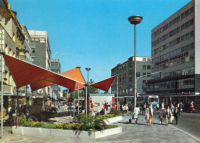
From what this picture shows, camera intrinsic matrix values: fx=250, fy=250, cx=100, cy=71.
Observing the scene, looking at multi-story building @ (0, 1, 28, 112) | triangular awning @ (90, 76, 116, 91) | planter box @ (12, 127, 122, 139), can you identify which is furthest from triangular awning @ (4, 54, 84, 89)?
multi-story building @ (0, 1, 28, 112)

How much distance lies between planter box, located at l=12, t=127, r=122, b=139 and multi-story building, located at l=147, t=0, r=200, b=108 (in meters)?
37.9

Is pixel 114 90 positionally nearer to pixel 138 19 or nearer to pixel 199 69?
pixel 199 69

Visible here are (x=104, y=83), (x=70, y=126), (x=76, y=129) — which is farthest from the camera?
(x=104, y=83)

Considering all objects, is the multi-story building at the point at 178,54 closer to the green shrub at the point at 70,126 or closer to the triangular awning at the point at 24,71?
the triangular awning at the point at 24,71

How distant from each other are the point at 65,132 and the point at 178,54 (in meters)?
56.0

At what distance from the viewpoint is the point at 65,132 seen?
1370 cm

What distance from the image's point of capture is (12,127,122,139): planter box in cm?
1333

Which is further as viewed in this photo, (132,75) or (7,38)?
(132,75)

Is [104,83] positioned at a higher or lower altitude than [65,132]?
higher

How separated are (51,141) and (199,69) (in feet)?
164

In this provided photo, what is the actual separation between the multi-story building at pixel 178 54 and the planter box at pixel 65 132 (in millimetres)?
37876

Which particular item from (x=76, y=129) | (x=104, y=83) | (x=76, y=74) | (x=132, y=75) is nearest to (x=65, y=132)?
(x=76, y=129)

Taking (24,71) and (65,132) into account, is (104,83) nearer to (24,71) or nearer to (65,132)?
(24,71)

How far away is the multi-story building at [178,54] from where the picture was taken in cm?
5575
